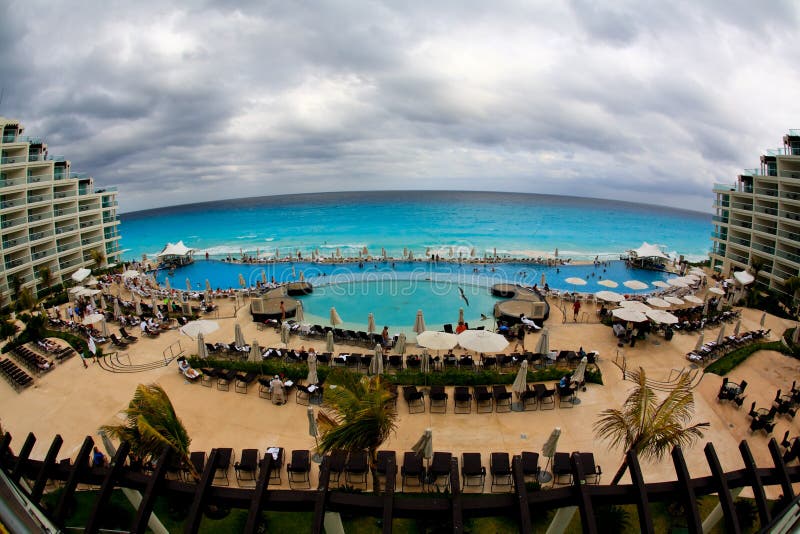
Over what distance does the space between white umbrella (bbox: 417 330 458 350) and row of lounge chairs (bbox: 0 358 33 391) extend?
18507mm

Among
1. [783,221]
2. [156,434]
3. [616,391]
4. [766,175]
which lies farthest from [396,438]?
[766,175]

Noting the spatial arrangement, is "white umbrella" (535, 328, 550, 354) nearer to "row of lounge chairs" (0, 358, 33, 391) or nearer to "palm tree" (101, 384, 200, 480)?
"palm tree" (101, 384, 200, 480)

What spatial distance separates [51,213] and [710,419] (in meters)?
50.5

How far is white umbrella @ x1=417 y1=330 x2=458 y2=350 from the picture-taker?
1566 centimetres

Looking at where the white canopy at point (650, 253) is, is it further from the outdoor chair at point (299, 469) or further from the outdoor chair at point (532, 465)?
the outdoor chair at point (299, 469)

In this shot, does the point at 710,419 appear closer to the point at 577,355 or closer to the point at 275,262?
the point at 577,355

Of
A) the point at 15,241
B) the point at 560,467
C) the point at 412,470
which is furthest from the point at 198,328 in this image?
the point at 15,241

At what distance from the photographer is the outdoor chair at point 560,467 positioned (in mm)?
10844

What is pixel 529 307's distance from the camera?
958 inches

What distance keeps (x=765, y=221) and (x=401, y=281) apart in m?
33.6

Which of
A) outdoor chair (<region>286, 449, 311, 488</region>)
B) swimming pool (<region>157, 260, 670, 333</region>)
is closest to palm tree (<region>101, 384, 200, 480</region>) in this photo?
outdoor chair (<region>286, 449, 311, 488</region>)

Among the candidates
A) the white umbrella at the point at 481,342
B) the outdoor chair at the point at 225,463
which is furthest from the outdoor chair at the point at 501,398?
the outdoor chair at the point at 225,463

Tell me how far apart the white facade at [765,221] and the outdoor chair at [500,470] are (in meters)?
32.2

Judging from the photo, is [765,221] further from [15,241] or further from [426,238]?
[15,241]
